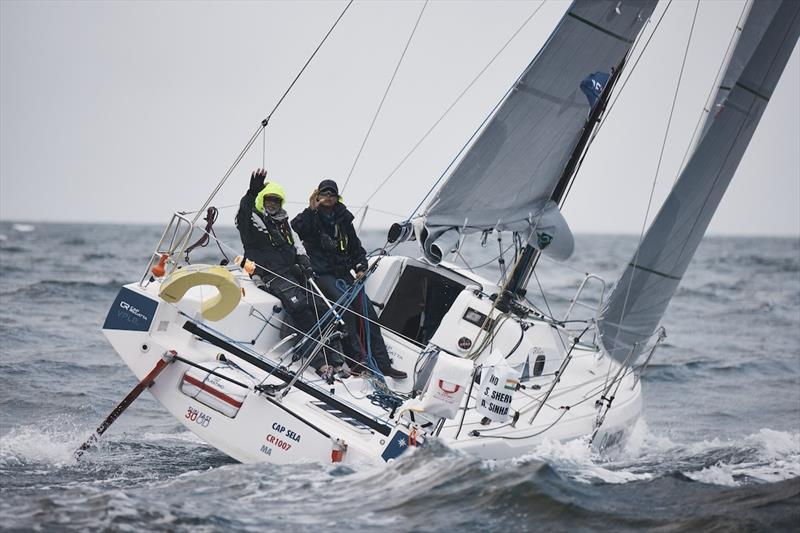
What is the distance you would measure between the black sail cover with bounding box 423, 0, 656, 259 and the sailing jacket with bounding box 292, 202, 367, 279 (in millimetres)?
574

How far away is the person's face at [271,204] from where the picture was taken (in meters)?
6.74

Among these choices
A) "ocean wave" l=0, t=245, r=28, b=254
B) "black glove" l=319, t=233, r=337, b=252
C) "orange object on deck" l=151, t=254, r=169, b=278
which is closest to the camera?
"orange object on deck" l=151, t=254, r=169, b=278

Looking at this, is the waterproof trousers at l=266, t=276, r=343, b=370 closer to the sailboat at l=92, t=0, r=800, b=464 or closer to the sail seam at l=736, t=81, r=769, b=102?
the sailboat at l=92, t=0, r=800, b=464

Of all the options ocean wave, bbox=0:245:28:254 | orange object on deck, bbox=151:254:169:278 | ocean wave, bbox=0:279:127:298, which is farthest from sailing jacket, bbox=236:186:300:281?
ocean wave, bbox=0:245:28:254

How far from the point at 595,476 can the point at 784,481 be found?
1.12m

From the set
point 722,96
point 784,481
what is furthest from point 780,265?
point 784,481

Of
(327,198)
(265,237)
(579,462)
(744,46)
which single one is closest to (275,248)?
(265,237)

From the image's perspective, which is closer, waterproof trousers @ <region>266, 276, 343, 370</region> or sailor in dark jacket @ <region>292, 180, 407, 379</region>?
waterproof trousers @ <region>266, 276, 343, 370</region>

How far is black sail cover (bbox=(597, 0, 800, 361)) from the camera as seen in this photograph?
7.62 meters

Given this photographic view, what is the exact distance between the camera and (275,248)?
22.6 feet

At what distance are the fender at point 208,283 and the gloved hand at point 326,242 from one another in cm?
115

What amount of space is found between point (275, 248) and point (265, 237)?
0.40 feet

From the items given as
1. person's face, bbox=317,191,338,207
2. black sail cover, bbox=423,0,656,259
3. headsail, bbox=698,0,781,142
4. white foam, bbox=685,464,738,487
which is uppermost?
headsail, bbox=698,0,781,142

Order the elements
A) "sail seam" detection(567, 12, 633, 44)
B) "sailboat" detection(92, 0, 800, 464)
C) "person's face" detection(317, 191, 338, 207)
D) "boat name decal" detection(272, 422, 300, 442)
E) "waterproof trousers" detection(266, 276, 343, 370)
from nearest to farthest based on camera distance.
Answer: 1. "boat name decal" detection(272, 422, 300, 442)
2. "sailboat" detection(92, 0, 800, 464)
3. "waterproof trousers" detection(266, 276, 343, 370)
4. "person's face" detection(317, 191, 338, 207)
5. "sail seam" detection(567, 12, 633, 44)
